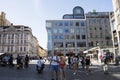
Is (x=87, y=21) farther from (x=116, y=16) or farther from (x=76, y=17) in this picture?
(x=116, y=16)

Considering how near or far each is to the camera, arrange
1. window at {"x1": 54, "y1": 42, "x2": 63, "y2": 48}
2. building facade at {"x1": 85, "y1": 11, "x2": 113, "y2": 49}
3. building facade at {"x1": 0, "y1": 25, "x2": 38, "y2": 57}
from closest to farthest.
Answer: window at {"x1": 54, "y1": 42, "x2": 63, "y2": 48}
building facade at {"x1": 85, "y1": 11, "x2": 113, "y2": 49}
building facade at {"x1": 0, "y1": 25, "x2": 38, "y2": 57}

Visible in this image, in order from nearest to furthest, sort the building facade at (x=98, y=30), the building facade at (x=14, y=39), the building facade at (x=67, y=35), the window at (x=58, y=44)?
1. the window at (x=58, y=44)
2. the building facade at (x=67, y=35)
3. the building facade at (x=98, y=30)
4. the building facade at (x=14, y=39)

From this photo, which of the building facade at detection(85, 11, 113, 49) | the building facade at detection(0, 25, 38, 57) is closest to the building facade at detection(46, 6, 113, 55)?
the building facade at detection(85, 11, 113, 49)

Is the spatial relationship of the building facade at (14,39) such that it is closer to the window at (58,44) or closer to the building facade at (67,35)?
the building facade at (67,35)

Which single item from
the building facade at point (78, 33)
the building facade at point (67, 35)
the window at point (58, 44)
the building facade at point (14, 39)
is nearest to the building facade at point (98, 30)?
the building facade at point (78, 33)

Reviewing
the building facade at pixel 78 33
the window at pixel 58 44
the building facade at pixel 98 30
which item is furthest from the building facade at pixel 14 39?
the building facade at pixel 98 30

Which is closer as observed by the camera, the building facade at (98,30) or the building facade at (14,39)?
the building facade at (98,30)

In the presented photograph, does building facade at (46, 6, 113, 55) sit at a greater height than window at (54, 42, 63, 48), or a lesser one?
greater

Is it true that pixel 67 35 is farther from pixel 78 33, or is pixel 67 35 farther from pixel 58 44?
pixel 58 44

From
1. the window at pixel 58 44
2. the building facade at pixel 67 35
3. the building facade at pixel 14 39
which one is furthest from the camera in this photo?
the building facade at pixel 14 39

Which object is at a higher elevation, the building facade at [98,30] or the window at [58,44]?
the building facade at [98,30]

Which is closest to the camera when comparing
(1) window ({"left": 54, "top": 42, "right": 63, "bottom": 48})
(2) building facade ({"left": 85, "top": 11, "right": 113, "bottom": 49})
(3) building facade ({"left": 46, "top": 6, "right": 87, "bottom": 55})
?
(1) window ({"left": 54, "top": 42, "right": 63, "bottom": 48})

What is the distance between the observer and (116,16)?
42.5 meters

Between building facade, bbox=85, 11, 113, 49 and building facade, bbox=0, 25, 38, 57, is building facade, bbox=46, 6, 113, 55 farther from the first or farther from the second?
building facade, bbox=0, 25, 38, 57
